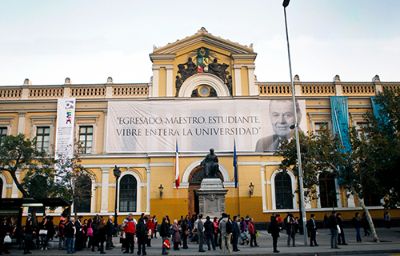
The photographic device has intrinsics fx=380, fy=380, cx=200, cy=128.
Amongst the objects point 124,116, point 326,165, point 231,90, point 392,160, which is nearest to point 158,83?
point 124,116

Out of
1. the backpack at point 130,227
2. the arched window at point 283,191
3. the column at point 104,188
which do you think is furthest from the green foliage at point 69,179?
the arched window at point 283,191

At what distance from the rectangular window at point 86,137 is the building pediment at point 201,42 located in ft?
26.8

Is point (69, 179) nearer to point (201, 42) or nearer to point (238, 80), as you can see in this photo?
point (238, 80)

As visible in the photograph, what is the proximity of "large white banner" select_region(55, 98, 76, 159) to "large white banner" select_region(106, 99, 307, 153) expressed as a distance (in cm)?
294

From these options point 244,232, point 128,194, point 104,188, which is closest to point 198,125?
point 128,194

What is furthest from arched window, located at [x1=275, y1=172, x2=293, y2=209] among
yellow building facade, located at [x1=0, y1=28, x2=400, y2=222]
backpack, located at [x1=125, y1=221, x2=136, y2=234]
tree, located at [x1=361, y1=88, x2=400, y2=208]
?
backpack, located at [x1=125, y1=221, x2=136, y2=234]

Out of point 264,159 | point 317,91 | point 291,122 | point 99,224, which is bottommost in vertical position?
point 99,224

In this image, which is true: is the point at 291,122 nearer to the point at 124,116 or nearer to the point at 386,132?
the point at 386,132

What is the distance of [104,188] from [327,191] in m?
17.9

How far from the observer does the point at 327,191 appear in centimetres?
3075

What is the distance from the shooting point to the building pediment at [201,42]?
3284cm

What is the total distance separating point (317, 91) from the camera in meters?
32.8

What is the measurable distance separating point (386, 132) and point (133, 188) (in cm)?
1915

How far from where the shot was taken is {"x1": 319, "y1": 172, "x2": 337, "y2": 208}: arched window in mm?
30312
